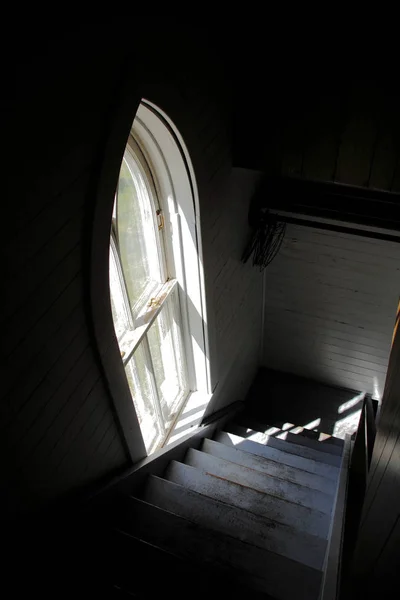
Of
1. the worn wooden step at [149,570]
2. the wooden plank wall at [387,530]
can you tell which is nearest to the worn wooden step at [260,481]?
the worn wooden step at [149,570]

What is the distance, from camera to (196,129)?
2.24 meters

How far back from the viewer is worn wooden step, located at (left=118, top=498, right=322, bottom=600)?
2094 mm

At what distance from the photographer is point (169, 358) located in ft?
10.4

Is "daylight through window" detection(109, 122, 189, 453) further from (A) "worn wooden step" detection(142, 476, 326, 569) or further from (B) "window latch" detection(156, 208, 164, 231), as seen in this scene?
(A) "worn wooden step" detection(142, 476, 326, 569)

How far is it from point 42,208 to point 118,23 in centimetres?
65

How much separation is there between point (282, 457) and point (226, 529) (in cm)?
115

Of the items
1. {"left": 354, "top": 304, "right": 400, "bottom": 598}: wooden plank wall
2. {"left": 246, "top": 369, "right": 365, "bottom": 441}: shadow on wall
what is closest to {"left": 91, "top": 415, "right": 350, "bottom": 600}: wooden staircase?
{"left": 354, "top": 304, "right": 400, "bottom": 598}: wooden plank wall

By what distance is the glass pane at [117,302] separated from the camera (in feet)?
7.24

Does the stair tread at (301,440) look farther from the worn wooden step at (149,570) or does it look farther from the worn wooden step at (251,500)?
the worn wooden step at (149,570)

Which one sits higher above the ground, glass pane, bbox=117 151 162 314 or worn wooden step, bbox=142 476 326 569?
glass pane, bbox=117 151 162 314

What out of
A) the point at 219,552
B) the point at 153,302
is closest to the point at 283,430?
the point at 219,552

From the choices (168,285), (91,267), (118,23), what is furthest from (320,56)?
(91,267)

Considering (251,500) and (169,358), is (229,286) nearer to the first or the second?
(169,358)

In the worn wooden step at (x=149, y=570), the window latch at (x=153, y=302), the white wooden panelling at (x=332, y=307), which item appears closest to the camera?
the worn wooden step at (x=149, y=570)
